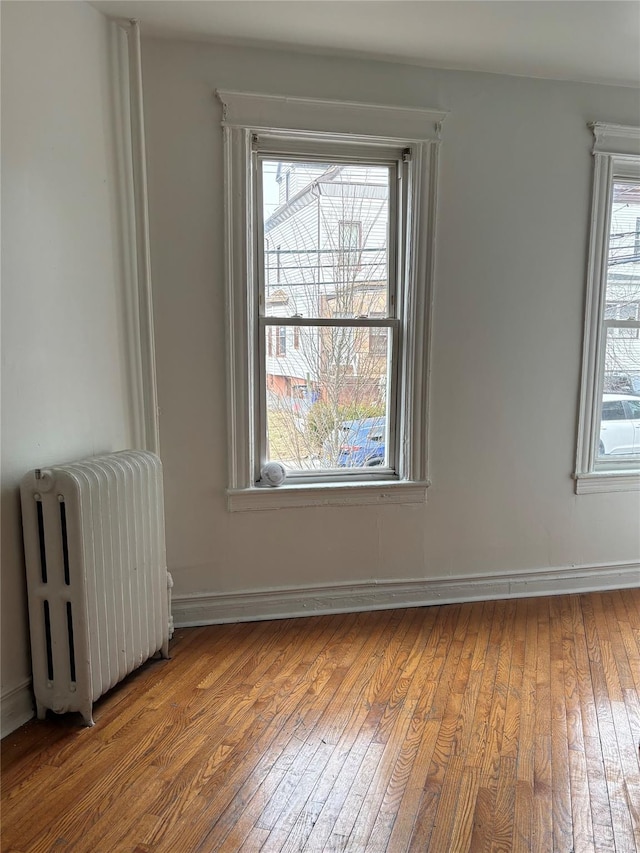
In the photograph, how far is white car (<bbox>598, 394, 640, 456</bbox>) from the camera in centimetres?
324

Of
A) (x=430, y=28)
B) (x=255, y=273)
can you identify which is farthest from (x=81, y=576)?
(x=430, y=28)

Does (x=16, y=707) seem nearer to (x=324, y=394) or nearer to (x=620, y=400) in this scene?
(x=324, y=394)

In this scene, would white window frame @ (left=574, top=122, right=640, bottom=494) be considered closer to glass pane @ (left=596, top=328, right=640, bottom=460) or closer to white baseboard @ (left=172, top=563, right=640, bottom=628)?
glass pane @ (left=596, top=328, right=640, bottom=460)

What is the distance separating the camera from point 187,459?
2.71 meters

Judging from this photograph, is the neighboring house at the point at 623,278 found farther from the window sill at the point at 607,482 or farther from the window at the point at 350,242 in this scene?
the window at the point at 350,242

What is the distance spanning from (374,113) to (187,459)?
186 cm

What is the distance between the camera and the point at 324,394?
9.48ft

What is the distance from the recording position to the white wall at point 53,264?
189cm

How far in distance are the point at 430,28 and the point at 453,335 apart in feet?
4.37

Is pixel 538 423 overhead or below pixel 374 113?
below

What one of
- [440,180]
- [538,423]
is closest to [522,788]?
[538,423]

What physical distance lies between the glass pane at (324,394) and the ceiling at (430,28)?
1.25 metres

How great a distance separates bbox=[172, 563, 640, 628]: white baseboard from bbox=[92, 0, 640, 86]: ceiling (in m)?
2.52

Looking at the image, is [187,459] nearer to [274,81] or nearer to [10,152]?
[10,152]
